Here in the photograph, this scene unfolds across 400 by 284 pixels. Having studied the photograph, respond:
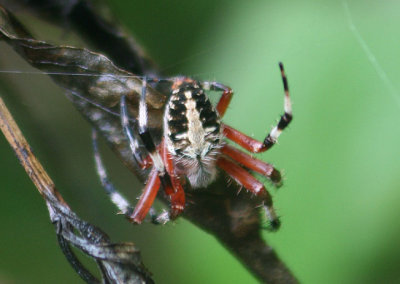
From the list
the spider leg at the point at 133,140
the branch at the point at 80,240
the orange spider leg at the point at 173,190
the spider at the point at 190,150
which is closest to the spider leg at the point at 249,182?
the spider at the point at 190,150

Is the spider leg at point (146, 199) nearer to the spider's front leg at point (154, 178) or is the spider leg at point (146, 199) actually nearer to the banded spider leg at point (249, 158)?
the spider's front leg at point (154, 178)

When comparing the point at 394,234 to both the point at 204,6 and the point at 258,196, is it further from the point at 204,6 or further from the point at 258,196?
the point at 204,6

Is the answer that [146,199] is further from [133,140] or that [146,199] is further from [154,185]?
[133,140]

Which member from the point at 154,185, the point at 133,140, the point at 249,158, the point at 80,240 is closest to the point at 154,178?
the point at 154,185

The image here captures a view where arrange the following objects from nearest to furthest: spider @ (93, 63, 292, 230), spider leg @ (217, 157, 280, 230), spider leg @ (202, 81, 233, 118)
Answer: spider @ (93, 63, 292, 230), spider leg @ (202, 81, 233, 118), spider leg @ (217, 157, 280, 230)

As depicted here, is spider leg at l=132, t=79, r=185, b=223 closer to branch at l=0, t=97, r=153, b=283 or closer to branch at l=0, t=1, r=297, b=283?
branch at l=0, t=1, r=297, b=283

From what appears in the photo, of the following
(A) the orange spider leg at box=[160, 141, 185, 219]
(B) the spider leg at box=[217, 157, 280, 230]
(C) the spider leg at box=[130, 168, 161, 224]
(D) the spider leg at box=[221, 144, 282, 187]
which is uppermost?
(D) the spider leg at box=[221, 144, 282, 187]

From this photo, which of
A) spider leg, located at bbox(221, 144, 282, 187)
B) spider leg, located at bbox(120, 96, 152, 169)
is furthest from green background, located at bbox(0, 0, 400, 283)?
spider leg, located at bbox(120, 96, 152, 169)
